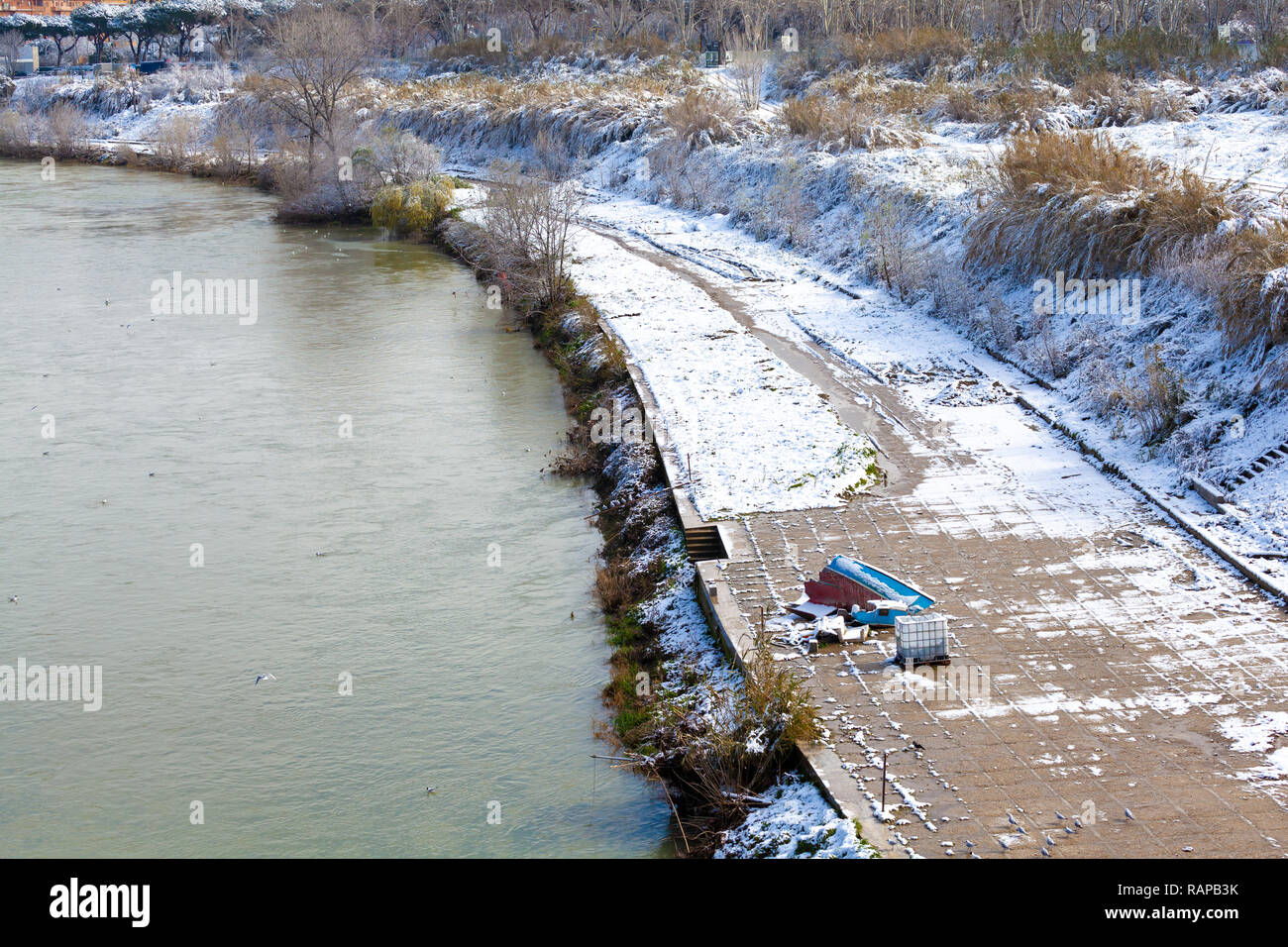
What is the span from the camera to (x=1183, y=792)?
28.0ft

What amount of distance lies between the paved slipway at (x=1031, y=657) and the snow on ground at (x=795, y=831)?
0.19 metres

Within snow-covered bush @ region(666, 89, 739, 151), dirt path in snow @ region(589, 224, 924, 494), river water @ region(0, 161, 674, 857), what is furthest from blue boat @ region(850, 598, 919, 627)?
snow-covered bush @ region(666, 89, 739, 151)

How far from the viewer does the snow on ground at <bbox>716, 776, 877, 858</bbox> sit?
325 inches

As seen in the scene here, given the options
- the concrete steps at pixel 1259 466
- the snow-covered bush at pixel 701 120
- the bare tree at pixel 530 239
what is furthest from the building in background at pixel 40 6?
the concrete steps at pixel 1259 466

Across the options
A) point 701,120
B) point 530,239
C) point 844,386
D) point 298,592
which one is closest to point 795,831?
point 298,592

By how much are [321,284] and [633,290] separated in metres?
9.09

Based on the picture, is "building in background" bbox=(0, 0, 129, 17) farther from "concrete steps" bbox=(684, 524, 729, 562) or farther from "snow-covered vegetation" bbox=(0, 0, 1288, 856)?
"concrete steps" bbox=(684, 524, 729, 562)

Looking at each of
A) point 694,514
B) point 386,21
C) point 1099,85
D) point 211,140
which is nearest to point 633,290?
point 694,514

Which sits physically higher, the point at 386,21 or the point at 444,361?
the point at 386,21

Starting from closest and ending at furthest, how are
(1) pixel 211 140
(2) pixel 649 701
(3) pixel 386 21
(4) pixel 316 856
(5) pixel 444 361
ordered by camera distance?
(4) pixel 316 856, (2) pixel 649 701, (5) pixel 444 361, (1) pixel 211 140, (3) pixel 386 21

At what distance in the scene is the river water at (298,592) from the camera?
10.3 metres

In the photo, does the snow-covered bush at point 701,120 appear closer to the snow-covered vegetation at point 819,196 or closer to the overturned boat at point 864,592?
the snow-covered vegetation at point 819,196

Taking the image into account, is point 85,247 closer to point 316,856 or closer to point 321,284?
point 321,284

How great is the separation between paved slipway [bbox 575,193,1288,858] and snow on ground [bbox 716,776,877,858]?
0.19 meters
